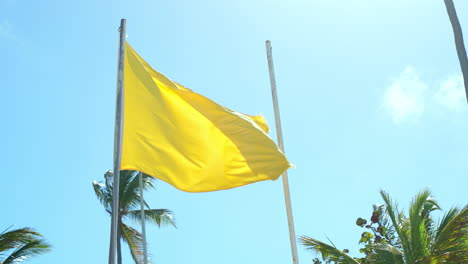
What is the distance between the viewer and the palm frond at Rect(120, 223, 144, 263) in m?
29.1

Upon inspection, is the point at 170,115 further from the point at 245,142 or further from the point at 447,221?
the point at 447,221

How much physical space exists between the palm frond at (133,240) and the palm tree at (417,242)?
1392 centimetres

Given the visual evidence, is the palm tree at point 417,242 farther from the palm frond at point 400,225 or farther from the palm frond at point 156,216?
the palm frond at point 156,216

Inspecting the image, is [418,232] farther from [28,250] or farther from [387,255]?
[28,250]

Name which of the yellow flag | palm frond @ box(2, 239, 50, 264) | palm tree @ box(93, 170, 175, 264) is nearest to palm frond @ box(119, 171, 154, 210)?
palm tree @ box(93, 170, 175, 264)

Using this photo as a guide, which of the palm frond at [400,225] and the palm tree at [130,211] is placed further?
the palm tree at [130,211]

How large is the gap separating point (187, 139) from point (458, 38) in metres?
4.92

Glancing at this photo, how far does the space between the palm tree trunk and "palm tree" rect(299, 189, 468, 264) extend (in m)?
4.37

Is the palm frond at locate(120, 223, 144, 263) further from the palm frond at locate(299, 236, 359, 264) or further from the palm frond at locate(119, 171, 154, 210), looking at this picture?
the palm frond at locate(299, 236, 359, 264)

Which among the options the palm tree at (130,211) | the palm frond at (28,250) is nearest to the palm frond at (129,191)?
the palm tree at (130,211)

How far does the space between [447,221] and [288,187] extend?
485 centimetres

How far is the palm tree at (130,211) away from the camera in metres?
29.3

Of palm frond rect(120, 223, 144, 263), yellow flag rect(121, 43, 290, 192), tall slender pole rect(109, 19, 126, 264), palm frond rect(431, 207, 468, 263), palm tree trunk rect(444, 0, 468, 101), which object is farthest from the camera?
palm frond rect(120, 223, 144, 263)

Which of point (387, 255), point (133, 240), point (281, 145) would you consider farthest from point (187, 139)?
point (133, 240)
